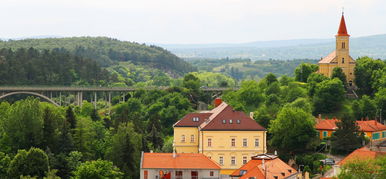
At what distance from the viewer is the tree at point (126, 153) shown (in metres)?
76.9

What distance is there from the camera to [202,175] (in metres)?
71.9

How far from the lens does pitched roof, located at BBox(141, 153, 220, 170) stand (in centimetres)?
7125

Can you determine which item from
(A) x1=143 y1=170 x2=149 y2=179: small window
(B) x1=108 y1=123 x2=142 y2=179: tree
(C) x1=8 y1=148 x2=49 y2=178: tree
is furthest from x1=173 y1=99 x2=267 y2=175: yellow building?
(C) x1=8 y1=148 x2=49 y2=178: tree

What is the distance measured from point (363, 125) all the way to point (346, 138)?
8.74 meters

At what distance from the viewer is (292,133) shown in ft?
291

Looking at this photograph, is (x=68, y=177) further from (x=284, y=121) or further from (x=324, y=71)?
(x=324, y=71)

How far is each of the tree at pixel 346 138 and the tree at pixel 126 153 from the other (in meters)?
21.6

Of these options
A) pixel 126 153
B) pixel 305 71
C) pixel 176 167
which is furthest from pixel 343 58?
pixel 176 167

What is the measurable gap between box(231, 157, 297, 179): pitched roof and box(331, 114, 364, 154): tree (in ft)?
51.6

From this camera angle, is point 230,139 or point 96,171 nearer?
point 96,171

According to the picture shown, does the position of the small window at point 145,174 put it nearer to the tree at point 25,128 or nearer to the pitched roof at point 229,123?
the pitched roof at point 229,123

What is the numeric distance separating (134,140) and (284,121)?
18294 millimetres

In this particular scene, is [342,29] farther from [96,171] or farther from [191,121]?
[96,171]

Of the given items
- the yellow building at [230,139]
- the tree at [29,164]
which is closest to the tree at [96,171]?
the tree at [29,164]
